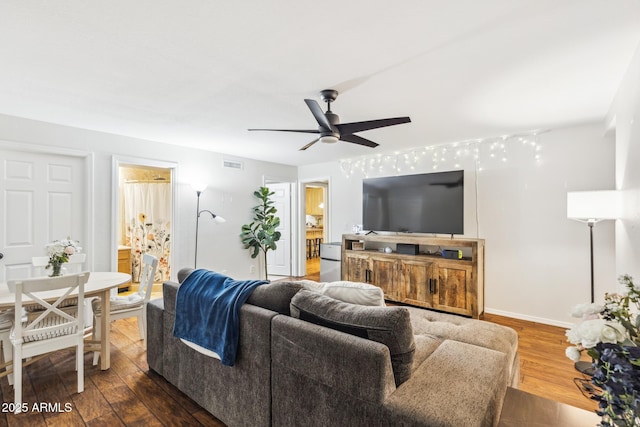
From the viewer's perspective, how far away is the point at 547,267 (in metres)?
3.78

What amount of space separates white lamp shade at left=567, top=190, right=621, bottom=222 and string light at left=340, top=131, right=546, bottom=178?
1.15 metres

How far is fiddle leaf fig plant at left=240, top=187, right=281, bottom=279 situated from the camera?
18.2 ft

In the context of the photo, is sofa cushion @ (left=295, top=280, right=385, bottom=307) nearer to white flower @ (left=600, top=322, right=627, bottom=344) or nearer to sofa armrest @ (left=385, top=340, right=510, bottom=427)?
sofa armrest @ (left=385, top=340, right=510, bottom=427)

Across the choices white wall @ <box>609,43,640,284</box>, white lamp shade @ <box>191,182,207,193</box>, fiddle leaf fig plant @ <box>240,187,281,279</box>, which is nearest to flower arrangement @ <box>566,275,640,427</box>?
white wall @ <box>609,43,640,284</box>

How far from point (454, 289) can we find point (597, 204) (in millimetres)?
1823

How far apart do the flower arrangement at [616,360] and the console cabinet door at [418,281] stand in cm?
341

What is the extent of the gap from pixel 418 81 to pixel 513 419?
2.23 m

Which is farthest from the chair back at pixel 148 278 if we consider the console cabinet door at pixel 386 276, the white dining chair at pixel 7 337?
the console cabinet door at pixel 386 276

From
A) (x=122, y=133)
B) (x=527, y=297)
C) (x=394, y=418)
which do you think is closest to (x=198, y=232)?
(x=122, y=133)

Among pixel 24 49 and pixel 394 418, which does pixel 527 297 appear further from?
pixel 24 49

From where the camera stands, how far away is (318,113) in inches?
91.6

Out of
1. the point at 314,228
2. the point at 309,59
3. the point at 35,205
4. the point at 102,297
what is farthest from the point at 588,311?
the point at 314,228

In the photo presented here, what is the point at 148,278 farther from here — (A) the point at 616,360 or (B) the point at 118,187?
(A) the point at 616,360

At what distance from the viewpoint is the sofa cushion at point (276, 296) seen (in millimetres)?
1802
